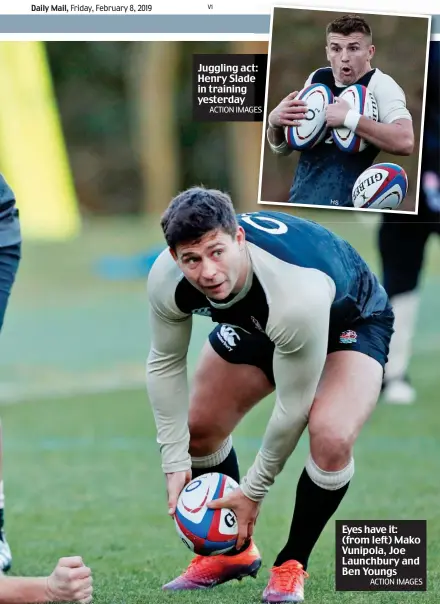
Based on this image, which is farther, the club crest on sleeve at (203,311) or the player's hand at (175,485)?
the player's hand at (175,485)

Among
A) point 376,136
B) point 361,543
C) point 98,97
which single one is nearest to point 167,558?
point 361,543

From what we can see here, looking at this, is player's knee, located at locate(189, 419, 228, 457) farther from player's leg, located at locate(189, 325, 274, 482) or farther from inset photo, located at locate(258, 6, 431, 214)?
inset photo, located at locate(258, 6, 431, 214)

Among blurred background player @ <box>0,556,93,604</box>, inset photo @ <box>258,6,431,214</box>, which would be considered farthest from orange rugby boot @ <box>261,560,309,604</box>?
inset photo @ <box>258,6,431,214</box>

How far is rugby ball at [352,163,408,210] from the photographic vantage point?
3.68m

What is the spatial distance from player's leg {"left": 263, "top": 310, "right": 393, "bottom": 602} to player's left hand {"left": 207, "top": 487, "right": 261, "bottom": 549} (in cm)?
16

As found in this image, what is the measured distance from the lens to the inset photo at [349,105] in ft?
11.8

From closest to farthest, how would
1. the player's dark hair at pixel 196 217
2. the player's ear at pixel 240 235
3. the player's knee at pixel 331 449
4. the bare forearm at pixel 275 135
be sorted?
the player's dark hair at pixel 196 217
the player's ear at pixel 240 235
the player's knee at pixel 331 449
the bare forearm at pixel 275 135

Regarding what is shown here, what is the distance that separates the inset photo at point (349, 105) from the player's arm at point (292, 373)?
587 millimetres

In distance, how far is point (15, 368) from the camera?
27.8 ft

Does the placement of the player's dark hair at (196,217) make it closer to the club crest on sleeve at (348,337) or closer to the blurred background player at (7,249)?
the club crest on sleeve at (348,337)

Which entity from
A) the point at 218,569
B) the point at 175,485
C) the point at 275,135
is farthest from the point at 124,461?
the point at 275,135

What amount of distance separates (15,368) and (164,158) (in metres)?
4.19

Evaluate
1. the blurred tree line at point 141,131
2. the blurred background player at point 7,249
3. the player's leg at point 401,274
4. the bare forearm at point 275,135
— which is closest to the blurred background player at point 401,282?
the player's leg at point 401,274

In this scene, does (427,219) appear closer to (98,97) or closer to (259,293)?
(259,293)
